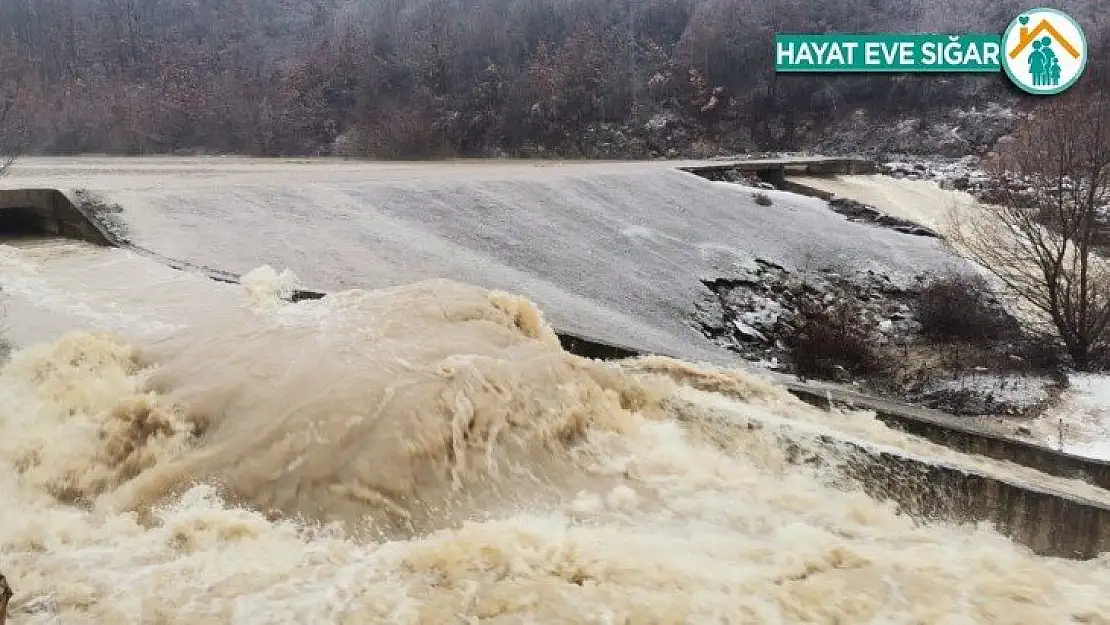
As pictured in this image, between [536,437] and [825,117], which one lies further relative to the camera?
[825,117]


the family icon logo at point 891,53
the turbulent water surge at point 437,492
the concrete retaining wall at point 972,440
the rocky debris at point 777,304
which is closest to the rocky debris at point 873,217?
the rocky debris at point 777,304

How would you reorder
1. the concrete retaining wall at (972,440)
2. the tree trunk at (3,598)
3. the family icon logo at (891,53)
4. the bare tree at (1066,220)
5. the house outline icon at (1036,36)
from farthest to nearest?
the family icon logo at (891,53) < the house outline icon at (1036,36) < the bare tree at (1066,220) < the concrete retaining wall at (972,440) < the tree trunk at (3,598)

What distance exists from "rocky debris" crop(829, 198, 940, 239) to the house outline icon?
512 cm

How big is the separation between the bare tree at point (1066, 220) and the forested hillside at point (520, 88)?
77.0ft

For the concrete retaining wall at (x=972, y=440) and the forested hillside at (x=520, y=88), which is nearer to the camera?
the concrete retaining wall at (x=972, y=440)

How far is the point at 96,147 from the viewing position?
35219 mm

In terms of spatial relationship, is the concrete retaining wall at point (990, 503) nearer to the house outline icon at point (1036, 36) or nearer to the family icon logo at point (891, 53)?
the house outline icon at point (1036, 36)

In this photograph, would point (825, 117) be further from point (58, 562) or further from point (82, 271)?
point (58, 562)

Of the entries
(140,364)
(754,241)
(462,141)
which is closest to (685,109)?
(462,141)

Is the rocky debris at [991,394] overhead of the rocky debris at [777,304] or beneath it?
beneath

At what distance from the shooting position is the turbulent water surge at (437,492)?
3791 mm

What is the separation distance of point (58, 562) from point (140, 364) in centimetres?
251

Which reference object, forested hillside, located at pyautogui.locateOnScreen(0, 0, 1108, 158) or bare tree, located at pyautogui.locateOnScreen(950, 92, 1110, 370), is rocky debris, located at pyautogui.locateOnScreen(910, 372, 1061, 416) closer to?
bare tree, located at pyautogui.locateOnScreen(950, 92, 1110, 370)

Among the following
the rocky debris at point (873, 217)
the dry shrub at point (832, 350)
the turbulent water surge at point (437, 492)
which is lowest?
the dry shrub at point (832, 350)
